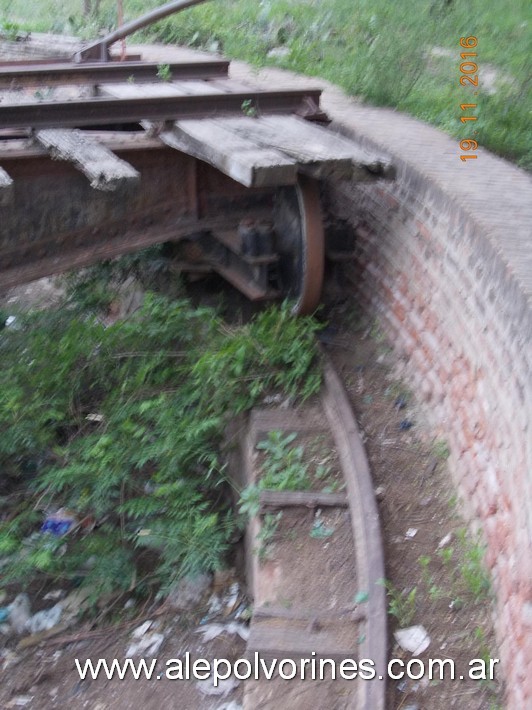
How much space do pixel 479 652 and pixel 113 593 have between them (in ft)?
6.09

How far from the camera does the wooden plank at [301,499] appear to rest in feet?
10.3

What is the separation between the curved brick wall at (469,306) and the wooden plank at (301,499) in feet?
1.69

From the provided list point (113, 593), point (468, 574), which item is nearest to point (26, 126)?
point (113, 593)

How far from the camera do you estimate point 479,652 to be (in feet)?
8.28

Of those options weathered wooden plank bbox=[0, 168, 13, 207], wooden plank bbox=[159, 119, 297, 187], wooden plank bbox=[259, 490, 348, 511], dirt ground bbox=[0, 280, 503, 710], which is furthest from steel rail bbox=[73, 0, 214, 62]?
wooden plank bbox=[259, 490, 348, 511]

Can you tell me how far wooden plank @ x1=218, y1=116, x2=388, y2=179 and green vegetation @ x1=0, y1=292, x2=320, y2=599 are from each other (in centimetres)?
83

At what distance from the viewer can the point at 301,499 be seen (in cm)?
317

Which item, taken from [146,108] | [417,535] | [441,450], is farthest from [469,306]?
[146,108]

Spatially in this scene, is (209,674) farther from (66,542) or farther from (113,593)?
(66,542)

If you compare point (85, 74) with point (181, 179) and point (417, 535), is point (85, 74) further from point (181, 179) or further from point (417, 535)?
point (417, 535)

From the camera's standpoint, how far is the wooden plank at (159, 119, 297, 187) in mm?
3295

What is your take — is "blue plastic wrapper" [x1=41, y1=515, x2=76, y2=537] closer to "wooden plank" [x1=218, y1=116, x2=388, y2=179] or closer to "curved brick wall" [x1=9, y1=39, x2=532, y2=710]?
"curved brick wall" [x1=9, y1=39, x2=532, y2=710]

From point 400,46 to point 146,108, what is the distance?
7.44ft

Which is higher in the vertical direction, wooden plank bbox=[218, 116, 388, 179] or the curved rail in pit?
wooden plank bbox=[218, 116, 388, 179]
